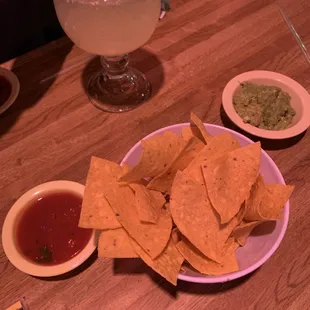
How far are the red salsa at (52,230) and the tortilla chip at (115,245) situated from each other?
0.38ft

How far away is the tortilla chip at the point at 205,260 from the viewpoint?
2.26 ft

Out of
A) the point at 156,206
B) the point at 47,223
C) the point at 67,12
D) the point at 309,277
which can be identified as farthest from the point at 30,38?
the point at 309,277

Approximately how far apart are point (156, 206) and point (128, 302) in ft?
0.67

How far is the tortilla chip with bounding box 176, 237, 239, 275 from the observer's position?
689mm

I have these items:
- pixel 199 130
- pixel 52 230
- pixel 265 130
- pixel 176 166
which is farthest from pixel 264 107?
pixel 52 230

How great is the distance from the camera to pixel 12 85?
43.9 inches

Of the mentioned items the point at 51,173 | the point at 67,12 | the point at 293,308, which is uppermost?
the point at 67,12

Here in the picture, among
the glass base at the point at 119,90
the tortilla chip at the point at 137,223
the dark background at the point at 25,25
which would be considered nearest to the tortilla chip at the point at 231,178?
the tortilla chip at the point at 137,223

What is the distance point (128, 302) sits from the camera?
76 centimetres

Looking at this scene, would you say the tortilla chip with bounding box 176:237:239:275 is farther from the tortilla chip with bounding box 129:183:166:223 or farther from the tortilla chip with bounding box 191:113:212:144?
the tortilla chip with bounding box 191:113:212:144

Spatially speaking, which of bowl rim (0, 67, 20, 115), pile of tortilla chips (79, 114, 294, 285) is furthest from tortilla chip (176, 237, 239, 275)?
bowl rim (0, 67, 20, 115)

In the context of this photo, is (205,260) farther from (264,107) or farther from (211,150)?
(264,107)

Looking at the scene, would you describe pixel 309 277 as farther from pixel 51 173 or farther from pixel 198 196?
pixel 51 173

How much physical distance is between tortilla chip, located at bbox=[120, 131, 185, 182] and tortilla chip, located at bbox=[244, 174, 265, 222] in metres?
0.16
